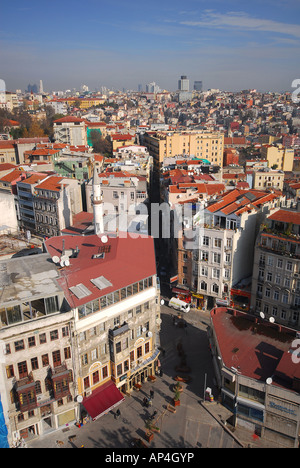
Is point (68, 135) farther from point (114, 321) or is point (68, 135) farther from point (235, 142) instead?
point (114, 321)

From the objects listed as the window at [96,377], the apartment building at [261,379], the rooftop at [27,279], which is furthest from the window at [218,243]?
the window at [96,377]

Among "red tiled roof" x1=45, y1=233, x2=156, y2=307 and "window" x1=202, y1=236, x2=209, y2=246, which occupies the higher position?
"red tiled roof" x1=45, y1=233, x2=156, y2=307

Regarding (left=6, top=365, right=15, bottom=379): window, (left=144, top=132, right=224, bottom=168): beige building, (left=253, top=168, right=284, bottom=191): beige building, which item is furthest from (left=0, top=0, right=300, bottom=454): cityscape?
(left=144, top=132, right=224, bottom=168): beige building

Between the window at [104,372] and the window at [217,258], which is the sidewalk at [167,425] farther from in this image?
the window at [217,258]

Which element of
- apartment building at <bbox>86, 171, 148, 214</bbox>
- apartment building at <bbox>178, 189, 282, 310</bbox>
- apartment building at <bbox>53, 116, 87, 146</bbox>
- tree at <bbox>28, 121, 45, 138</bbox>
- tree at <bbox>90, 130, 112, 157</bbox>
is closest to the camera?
apartment building at <bbox>178, 189, 282, 310</bbox>

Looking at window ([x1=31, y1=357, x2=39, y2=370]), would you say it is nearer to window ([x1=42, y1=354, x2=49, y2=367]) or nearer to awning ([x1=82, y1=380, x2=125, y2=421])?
window ([x1=42, y1=354, x2=49, y2=367])

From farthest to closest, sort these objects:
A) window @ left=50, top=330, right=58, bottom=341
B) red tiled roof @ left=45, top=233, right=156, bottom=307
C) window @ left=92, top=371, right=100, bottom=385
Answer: window @ left=92, top=371, right=100, bottom=385
red tiled roof @ left=45, top=233, right=156, bottom=307
window @ left=50, top=330, right=58, bottom=341

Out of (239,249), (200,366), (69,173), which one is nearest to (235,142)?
Result: (69,173)
